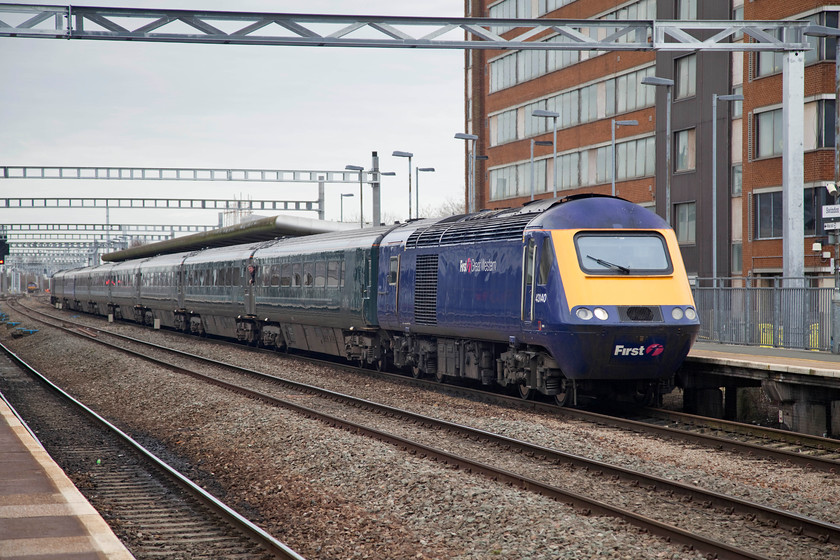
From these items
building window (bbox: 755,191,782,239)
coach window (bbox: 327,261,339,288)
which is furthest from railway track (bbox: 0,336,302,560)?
building window (bbox: 755,191,782,239)

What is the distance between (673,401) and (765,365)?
470 cm

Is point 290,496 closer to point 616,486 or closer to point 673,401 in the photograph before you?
point 616,486

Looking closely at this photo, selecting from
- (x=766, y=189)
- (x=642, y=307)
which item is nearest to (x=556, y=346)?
(x=642, y=307)

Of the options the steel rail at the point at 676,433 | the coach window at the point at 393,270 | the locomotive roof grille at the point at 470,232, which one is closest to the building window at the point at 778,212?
the coach window at the point at 393,270

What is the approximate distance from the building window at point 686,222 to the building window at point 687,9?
29.6ft

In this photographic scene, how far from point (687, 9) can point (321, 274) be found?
28.1m

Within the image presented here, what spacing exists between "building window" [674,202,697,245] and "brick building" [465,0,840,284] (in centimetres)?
6

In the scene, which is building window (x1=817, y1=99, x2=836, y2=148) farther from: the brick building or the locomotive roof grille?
the locomotive roof grille

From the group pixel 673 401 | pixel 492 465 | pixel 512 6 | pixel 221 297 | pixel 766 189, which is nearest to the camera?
pixel 492 465

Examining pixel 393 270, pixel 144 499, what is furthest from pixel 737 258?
pixel 144 499

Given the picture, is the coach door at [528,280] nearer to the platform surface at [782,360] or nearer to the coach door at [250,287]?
the platform surface at [782,360]

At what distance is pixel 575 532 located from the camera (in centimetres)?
852

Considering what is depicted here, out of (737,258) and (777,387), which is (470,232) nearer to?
(777,387)

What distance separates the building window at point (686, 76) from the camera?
46.1 meters
